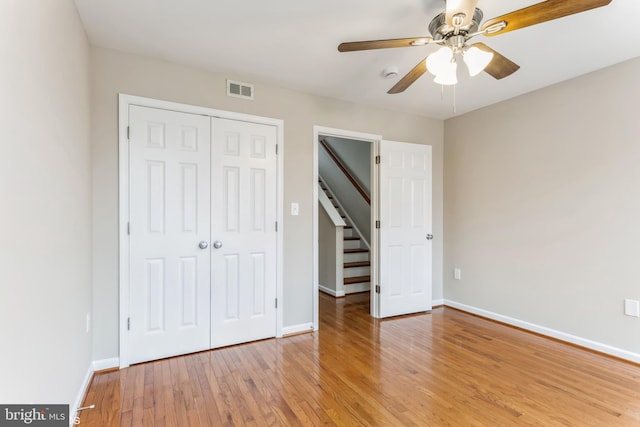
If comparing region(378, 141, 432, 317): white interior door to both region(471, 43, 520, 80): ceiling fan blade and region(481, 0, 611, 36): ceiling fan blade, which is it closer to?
region(471, 43, 520, 80): ceiling fan blade

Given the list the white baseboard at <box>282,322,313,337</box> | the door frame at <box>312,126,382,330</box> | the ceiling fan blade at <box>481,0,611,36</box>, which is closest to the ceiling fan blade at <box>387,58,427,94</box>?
the ceiling fan blade at <box>481,0,611,36</box>

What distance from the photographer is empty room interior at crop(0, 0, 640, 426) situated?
1.57 metres

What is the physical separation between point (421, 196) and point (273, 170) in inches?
76.0

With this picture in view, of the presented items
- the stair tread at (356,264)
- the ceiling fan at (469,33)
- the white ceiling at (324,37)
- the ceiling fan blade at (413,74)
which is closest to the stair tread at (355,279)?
the stair tread at (356,264)

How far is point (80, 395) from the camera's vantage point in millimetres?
1966

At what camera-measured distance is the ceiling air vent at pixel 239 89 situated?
2.86m

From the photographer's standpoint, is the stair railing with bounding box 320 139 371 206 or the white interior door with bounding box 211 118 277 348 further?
the stair railing with bounding box 320 139 371 206

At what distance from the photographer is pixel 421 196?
393cm

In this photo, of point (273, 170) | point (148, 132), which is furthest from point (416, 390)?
point (148, 132)

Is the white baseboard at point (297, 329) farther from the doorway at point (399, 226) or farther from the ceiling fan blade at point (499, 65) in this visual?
the ceiling fan blade at point (499, 65)

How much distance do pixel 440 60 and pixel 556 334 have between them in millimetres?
2796

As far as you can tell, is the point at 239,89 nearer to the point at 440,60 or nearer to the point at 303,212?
the point at 303,212

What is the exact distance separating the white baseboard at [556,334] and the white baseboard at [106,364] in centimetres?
363

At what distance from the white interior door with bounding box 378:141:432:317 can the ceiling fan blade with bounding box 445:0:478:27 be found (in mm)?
2054
